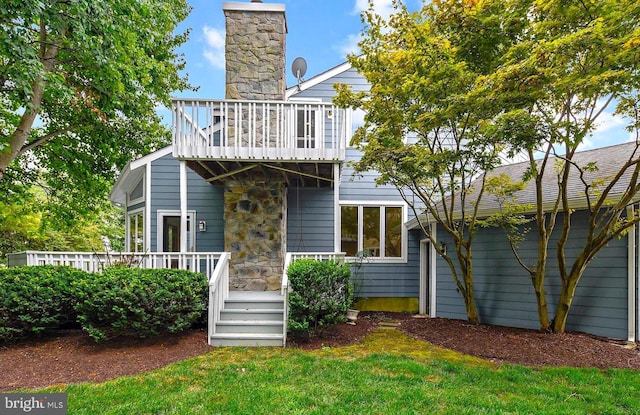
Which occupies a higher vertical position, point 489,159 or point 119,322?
point 489,159

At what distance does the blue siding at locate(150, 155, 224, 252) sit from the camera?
8.57 m

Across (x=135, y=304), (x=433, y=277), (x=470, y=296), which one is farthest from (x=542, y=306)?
(x=135, y=304)

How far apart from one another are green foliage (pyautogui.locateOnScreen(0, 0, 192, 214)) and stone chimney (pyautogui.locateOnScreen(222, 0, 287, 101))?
1.61 meters

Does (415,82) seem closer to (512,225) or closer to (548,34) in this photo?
(548,34)

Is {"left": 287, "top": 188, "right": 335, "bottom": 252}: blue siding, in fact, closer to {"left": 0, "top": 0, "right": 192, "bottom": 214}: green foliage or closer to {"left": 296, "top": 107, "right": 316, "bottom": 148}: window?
{"left": 296, "top": 107, "right": 316, "bottom": 148}: window

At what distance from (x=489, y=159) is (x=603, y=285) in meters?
2.90

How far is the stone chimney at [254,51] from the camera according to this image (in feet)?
23.6

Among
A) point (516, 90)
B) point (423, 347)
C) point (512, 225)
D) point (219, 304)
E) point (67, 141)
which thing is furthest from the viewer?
point (67, 141)

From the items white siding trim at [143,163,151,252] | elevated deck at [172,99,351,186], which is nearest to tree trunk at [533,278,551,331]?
elevated deck at [172,99,351,186]

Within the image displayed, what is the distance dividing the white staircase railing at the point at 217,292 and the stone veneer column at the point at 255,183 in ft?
3.69

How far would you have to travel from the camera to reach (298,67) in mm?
9102

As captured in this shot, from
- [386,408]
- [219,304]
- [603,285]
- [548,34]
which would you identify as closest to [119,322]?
[219,304]

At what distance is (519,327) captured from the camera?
6.55 metres

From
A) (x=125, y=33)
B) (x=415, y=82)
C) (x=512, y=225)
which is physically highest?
(x=125, y=33)
